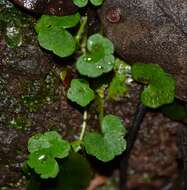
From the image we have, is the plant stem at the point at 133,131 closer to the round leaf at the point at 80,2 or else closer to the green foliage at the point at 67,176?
the green foliage at the point at 67,176

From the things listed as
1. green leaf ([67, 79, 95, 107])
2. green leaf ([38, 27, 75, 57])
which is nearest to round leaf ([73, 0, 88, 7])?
green leaf ([38, 27, 75, 57])

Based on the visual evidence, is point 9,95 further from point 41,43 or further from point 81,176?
point 81,176

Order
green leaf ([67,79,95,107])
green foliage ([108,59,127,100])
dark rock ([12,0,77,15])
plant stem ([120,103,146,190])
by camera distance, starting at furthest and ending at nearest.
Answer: plant stem ([120,103,146,190])
green foliage ([108,59,127,100])
green leaf ([67,79,95,107])
dark rock ([12,0,77,15])

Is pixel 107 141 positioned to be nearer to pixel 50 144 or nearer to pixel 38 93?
pixel 50 144

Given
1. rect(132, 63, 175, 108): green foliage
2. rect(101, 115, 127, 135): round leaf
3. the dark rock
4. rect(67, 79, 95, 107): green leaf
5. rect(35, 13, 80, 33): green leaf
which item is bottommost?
rect(101, 115, 127, 135): round leaf

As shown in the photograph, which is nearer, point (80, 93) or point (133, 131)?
point (80, 93)

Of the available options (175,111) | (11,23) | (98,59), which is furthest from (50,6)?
(175,111)

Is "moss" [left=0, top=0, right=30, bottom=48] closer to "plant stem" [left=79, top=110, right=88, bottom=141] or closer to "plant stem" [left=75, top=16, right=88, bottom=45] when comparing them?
"plant stem" [left=75, top=16, right=88, bottom=45]

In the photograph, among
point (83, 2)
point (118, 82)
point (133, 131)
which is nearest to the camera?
point (83, 2)
